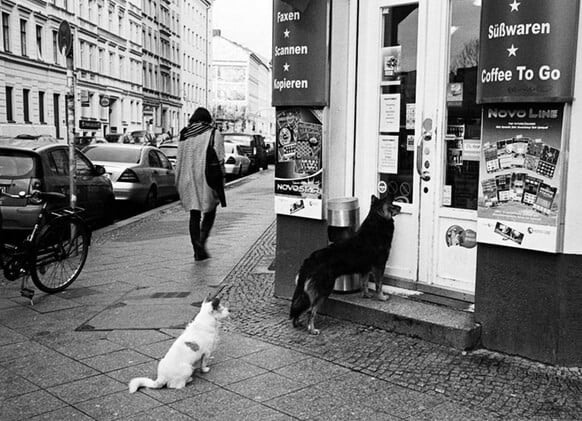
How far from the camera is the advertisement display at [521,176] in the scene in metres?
4.83

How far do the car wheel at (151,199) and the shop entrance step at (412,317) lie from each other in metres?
10.3

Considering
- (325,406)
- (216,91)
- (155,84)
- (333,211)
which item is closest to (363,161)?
(333,211)

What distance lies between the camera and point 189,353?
463 centimetres

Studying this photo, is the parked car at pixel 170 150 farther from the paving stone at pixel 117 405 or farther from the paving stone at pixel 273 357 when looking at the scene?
the paving stone at pixel 117 405

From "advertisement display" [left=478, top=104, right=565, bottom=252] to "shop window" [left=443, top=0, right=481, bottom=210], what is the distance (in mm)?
639

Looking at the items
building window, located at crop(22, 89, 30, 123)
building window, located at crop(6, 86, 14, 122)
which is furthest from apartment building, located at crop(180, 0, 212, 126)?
building window, located at crop(6, 86, 14, 122)

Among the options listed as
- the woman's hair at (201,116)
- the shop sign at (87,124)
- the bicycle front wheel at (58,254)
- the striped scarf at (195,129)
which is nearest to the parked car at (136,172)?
the shop sign at (87,124)

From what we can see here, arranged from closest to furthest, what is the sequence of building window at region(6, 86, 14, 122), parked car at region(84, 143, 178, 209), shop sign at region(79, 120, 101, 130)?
shop sign at region(79, 120, 101, 130)
parked car at region(84, 143, 178, 209)
building window at region(6, 86, 14, 122)

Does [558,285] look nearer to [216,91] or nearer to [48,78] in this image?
[48,78]

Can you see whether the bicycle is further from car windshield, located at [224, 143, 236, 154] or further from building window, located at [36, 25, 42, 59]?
building window, located at [36, 25, 42, 59]

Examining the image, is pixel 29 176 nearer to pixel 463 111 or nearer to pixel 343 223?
pixel 343 223

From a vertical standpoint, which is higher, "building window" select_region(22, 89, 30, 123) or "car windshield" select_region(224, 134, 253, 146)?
"building window" select_region(22, 89, 30, 123)

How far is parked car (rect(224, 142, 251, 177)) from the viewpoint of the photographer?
27.3 m

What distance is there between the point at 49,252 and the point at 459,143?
4.47 metres
